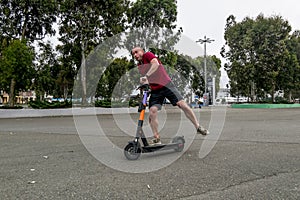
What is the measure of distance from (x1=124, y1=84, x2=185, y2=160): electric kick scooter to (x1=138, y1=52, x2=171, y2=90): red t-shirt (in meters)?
0.25

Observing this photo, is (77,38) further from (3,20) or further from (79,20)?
(3,20)

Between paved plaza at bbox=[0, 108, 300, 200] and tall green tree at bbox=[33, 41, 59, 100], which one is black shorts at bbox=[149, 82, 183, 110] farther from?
tall green tree at bbox=[33, 41, 59, 100]

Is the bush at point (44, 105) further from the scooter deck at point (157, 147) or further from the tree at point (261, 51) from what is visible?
the tree at point (261, 51)

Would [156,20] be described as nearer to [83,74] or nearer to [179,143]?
[83,74]

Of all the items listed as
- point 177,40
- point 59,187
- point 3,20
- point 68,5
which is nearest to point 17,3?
point 3,20

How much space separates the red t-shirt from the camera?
4.91 m

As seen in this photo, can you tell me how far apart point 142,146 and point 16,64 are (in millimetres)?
16388

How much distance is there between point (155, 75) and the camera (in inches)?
195

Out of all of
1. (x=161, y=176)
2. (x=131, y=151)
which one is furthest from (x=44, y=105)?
(x=161, y=176)

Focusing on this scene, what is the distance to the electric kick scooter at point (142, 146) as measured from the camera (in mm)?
4359

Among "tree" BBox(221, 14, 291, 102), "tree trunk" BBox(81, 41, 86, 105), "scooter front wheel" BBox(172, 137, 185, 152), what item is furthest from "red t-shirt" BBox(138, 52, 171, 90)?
"tree" BBox(221, 14, 291, 102)

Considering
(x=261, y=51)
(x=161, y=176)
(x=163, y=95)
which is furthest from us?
(x=261, y=51)

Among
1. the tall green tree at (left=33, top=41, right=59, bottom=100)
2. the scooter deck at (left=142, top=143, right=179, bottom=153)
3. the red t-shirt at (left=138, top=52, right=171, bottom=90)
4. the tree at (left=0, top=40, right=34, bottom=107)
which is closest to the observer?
the scooter deck at (left=142, top=143, right=179, bottom=153)

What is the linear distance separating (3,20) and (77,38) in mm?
4985
